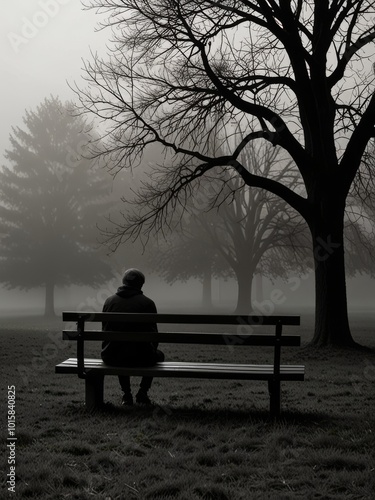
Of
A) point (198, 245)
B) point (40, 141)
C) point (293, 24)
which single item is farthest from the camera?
point (40, 141)

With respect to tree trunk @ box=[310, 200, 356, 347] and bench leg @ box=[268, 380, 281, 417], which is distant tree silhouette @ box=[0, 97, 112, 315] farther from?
bench leg @ box=[268, 380, 281, 417]

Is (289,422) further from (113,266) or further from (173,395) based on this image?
(113,266)

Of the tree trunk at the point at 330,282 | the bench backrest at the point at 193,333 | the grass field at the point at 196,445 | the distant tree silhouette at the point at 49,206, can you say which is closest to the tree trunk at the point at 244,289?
the distant tree silhouette at the point at 49,206

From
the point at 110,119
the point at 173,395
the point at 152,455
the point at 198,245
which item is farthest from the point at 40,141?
the point at 152,455

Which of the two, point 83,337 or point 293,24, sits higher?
point 293,24

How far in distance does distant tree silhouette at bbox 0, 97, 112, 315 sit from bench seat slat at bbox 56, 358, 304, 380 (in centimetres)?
2862

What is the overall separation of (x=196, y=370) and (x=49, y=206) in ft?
101

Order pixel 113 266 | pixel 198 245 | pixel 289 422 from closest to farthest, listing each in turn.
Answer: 1. pixel 289 422
2. pixel 198 245
3. pixel 113 266

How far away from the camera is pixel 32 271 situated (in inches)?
1391

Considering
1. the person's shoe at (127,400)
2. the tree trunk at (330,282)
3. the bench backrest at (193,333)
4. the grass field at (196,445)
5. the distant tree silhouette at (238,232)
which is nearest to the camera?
the grass field at (196,445)

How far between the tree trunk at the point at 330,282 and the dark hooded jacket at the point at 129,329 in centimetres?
806

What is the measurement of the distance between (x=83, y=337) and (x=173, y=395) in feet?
6.00

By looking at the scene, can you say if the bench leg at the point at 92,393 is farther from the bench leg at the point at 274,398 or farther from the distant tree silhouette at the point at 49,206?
the distant tree silhouette at the point at 49,206

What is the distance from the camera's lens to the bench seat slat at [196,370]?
6.45m
